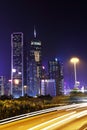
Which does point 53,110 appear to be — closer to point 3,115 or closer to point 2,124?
point 3,115

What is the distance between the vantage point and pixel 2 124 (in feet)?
Result: 84.4

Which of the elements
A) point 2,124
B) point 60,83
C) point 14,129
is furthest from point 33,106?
point 60,83

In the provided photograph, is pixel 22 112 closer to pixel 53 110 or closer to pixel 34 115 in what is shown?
pixel 34 115

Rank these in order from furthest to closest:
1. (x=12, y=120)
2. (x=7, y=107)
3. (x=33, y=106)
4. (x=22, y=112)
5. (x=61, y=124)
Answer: (x=33, y=106) → (x=22, y=112) → (x=7, y=107) → (x=12, y=120) → (x=61, y=124)

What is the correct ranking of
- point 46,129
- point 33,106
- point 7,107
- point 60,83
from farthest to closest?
point 60,83, point 33,106, point 7,107, point 46,129

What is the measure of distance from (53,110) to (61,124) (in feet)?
41.5

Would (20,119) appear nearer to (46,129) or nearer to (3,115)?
(3,115)

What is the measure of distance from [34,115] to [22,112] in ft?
5.77

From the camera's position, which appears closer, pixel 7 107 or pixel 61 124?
pixel 61 124

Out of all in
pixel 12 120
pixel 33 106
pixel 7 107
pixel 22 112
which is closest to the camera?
pixel 12 120

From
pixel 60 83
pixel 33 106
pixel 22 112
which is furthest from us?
pixel 60 83

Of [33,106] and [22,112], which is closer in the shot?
[22,112]

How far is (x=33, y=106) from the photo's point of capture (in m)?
37.0

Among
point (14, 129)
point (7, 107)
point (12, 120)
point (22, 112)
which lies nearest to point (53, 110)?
point (22, 112)
